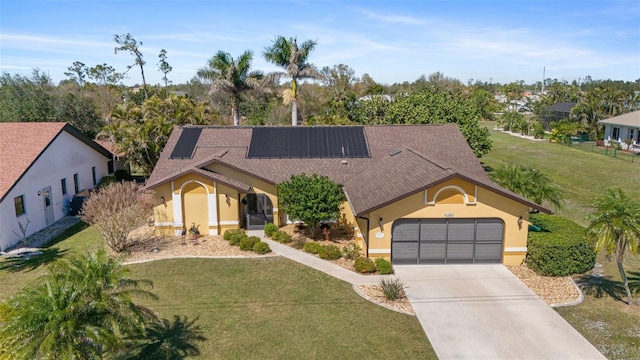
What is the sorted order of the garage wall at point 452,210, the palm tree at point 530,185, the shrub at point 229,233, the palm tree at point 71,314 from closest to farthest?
the palm tree at point 71,314, the garage wall at point 452,210, the palm tree at point 530,185, the shrub at point 229,233

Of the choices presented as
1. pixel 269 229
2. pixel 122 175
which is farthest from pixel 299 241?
pixel 122 175

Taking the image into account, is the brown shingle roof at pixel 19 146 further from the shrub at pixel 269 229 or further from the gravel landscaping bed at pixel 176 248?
the shrub at pixel 269 229

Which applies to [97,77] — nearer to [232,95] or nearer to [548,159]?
[232,95]

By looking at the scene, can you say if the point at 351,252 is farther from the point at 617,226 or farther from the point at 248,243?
the point at 617,226

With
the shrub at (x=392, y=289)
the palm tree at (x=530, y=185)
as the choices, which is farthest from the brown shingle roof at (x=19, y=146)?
the palm tree at (x=530, y=185)

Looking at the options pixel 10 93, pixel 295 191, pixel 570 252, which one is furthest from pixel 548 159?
pixel 10 93

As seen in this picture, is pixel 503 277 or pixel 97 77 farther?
pixel 97 77
